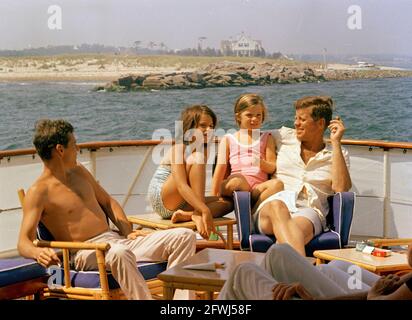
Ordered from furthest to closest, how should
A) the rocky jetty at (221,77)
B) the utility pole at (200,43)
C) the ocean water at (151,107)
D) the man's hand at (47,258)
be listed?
1. the utility pole at (200,43)
2. the rocky jetty at (221,77)
3. the ocean water at (151,107)
4. the man's hand at (47,258)

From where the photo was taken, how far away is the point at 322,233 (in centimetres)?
376

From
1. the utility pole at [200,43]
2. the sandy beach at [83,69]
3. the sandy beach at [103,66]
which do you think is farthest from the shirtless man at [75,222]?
the utility pole at [200,43]

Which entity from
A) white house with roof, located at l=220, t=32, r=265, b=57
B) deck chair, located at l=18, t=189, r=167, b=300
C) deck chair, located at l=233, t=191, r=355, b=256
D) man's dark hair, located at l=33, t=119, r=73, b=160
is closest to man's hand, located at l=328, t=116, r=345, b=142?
deck chair, located at l=233, t=191, r=355, b=256

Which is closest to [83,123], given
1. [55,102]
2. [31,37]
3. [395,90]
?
[55,102]

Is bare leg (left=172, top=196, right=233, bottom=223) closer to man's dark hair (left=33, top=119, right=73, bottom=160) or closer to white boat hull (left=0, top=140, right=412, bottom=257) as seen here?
white boat hull (left=0, top=140, right=412, bottom=257)

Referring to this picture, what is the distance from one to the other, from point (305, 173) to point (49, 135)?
4.69 ft

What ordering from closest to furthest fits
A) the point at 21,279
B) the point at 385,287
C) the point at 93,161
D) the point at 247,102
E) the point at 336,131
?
the point at 385,287, the point at 21,279, the point at 336,131, the point at 247,102, the point at 93,161

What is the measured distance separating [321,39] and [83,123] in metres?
9.40

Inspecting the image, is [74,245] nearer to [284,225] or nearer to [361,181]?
[284,225]

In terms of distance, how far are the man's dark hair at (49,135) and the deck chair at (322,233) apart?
1.02 metres

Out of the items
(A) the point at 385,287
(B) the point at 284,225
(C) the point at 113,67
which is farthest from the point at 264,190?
(C) the point at 113,67

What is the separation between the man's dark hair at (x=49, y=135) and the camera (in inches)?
121

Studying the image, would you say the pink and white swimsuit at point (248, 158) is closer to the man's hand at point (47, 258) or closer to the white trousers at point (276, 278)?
the man's hand at point (47, 258)

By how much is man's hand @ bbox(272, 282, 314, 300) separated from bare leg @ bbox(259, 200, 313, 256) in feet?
4.46
